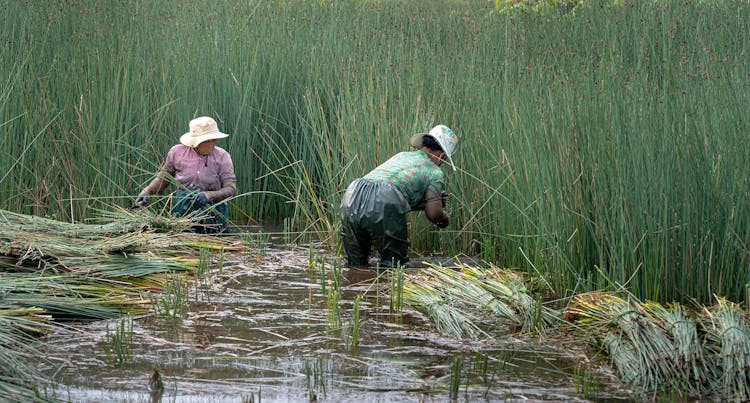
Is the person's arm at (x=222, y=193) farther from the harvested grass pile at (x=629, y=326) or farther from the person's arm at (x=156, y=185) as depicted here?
the harvested grass pile at (x=629, y=326)

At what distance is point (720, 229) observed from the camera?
5.07 m

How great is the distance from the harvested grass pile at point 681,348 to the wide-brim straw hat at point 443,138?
2.27 metres

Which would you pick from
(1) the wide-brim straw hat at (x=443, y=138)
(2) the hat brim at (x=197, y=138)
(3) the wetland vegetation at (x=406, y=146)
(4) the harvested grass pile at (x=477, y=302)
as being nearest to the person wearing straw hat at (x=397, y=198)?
(1) the wide-brim straw hat at (x=443, y=138)

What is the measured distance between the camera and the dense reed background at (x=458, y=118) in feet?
16.6

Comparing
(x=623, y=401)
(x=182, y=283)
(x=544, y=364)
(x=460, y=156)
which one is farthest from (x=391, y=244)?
(x=623, y=401)

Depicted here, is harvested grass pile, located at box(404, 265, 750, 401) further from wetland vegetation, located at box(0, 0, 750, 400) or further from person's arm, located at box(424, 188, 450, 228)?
person's arm, located at box(424, 188, 450, 228)

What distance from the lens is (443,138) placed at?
6664 millimetres

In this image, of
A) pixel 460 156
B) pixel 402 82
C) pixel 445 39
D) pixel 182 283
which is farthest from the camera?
pixel 445 39

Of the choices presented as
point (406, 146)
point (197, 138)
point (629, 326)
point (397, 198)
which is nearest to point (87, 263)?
point (197, 138)

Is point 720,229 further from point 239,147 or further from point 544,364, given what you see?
point 239,147

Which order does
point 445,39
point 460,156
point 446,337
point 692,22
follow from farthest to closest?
point 445,39 → point 692,22 → point 460,156 → point 446,337

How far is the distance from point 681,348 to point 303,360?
172cm

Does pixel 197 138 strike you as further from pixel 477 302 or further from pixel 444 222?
pixel 477 302

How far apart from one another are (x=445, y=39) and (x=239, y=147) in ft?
11.2
